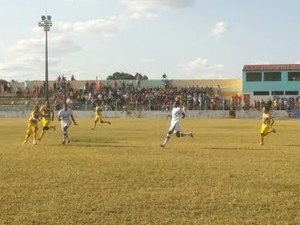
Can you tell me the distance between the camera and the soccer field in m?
9.60

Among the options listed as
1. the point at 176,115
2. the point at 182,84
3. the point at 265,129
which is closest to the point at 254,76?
the point at 182,84

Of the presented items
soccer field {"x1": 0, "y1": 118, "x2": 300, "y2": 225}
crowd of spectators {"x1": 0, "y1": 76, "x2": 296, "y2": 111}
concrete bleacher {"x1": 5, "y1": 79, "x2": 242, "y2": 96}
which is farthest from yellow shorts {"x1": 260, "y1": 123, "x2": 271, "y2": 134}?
concrete bleacher {"x1": 5, "y1": 79, "x2": 242, "y2": 96}

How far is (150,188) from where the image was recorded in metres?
12.2

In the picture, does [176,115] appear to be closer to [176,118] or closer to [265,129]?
[176,118]

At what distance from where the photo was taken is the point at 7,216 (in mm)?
9594

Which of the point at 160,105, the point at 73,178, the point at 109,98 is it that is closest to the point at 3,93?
the point at 109,98

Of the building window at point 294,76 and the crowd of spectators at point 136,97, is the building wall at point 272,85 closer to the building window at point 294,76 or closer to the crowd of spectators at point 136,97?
the building window at point 294,76

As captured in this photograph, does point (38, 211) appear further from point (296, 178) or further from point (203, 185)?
point (296, 178)

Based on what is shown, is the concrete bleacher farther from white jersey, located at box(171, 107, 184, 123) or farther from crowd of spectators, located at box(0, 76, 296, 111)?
white jersey, located at box(171, 107, 184, 123)

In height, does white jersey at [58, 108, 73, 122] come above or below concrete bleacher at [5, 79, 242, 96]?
below

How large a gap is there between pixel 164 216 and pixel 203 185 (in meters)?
3.17

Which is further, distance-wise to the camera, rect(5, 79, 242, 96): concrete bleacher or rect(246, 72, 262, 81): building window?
rect(5, 79, 242, 96): concrete bleacher

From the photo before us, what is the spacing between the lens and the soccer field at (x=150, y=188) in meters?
9.60

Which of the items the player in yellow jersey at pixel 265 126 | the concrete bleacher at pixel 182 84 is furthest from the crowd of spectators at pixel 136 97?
the player in yellow jersey at pixel 265 126
